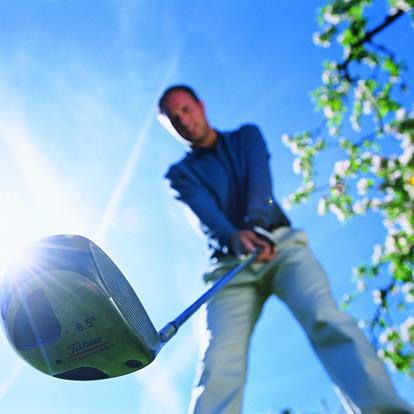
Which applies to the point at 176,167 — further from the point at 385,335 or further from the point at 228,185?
the point at 385,335

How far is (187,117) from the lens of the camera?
13.1 ft

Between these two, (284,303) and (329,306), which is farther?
(284,303)

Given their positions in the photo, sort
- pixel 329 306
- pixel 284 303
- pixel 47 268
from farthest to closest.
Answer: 1. pixel 284 303
2. pixel 329 306
3. pixel 47 268

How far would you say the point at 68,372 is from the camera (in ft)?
5.66

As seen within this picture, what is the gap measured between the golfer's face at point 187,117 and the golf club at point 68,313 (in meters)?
2.45

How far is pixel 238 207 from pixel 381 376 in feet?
6.17

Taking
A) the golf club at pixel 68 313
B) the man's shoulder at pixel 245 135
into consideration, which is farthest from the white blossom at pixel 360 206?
the golf club at pixel 68 313

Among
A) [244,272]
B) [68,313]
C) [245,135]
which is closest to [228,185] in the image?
[245,135]

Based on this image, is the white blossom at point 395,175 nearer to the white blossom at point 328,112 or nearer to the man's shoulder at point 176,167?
the white blossom at point 328,112

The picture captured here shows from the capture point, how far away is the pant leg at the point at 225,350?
238 cm

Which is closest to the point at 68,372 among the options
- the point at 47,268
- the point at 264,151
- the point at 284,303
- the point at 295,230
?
the point at 47,268

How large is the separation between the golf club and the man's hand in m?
1.56

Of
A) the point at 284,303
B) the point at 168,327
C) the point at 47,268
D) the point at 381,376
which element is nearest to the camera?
the point at 47,268

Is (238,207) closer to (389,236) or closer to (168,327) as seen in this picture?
(168,327)
